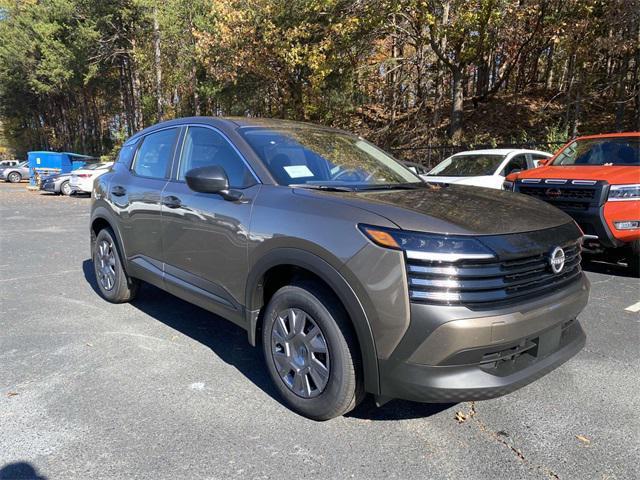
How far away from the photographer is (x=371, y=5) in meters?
14.7

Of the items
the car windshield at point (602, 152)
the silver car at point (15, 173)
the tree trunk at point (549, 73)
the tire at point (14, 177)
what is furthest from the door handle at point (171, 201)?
the tire at point (14, 177)

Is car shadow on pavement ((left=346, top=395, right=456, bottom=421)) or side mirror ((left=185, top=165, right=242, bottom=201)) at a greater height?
side mirror ((left=185, top=165, right=242, bottom=201))

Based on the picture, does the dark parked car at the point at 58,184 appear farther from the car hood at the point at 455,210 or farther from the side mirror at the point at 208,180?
the car hood at the point at 455,210

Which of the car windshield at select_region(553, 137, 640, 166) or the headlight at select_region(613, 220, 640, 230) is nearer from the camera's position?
the headlight at select_region(613, 220, 640, 230)

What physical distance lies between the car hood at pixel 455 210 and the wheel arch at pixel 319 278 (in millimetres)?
385

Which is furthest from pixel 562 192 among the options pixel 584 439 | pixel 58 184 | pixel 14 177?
pixel 14 177

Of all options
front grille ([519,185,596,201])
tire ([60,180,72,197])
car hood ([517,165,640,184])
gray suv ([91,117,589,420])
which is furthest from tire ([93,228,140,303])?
tire ([60,180,72,197])

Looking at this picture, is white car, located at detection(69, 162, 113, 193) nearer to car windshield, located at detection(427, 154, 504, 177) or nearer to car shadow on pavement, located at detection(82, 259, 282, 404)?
car windshield, located at detection(427, 154, 504, 177)

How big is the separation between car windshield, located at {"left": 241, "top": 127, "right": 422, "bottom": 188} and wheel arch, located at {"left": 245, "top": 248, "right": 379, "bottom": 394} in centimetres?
56

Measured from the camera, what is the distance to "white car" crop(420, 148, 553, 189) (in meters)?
9.18

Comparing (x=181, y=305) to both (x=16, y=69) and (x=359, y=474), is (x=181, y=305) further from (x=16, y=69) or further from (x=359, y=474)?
(x=16, y=69)

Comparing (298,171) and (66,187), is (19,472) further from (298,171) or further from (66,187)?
(66,187)

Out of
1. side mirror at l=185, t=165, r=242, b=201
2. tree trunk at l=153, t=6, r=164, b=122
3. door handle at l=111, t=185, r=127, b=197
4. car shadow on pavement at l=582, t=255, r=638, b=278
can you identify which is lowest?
car shadow on pavement at l=582, t=255, r=638, b=278

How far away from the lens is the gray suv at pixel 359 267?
7.47 ft
